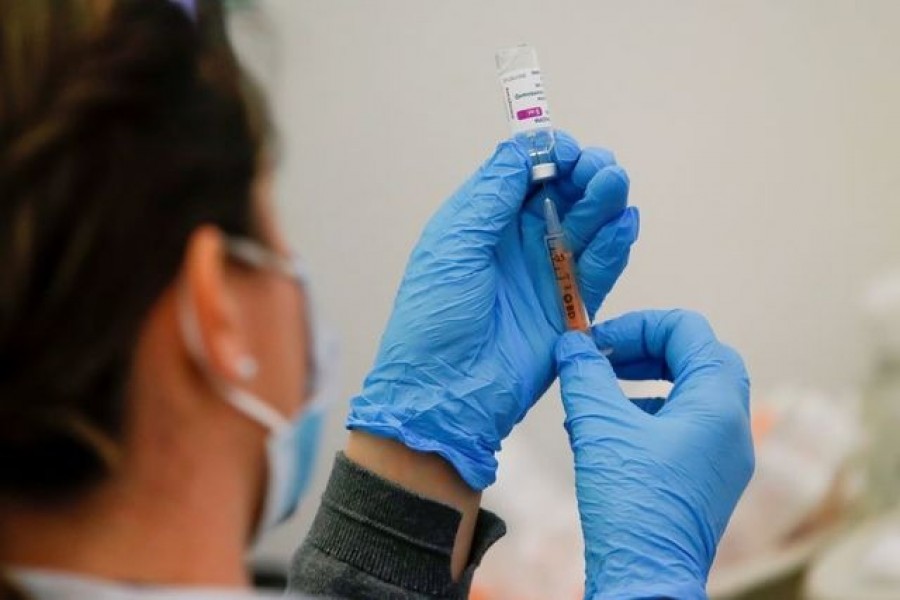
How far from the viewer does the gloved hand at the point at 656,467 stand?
2.89 feet

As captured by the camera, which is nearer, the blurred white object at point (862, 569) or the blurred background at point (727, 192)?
the blurred white object at point (862, 569)

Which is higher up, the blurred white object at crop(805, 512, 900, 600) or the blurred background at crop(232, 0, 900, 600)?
the blurred background at crop(232, 0, 900, 600)

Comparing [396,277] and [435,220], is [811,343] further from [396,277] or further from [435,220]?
[435,220]

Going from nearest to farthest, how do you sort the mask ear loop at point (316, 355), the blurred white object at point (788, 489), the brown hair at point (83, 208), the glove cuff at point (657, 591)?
the brown hair at point (83, 208) < the mask ear loop at point (316, 355) < the glove cuff at point (657, 591) < the blurred white object at point (788, 489)

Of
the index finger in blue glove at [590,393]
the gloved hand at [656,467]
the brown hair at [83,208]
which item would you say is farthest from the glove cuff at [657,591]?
the brown hair at [83,208]

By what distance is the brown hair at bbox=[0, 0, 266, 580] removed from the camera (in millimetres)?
542

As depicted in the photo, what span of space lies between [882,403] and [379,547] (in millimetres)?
1077

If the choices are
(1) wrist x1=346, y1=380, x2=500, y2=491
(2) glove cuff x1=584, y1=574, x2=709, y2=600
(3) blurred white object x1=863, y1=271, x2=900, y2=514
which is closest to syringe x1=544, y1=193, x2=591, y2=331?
(1) wrist x1=346, y1=380, x2=500, y2=491

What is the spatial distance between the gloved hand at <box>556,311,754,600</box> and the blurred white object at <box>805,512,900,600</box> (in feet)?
1.82

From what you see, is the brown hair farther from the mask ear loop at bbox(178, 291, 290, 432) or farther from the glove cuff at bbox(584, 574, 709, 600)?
the glove cuff at bbox(584, 574, 709, 600)

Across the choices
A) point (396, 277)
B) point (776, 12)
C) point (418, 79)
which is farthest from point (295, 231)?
point (776, 12)

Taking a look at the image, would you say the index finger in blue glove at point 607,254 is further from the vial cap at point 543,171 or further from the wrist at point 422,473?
the wrist at point 422,473

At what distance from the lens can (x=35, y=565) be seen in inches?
23.3

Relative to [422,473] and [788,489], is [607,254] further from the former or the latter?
[788,489]
